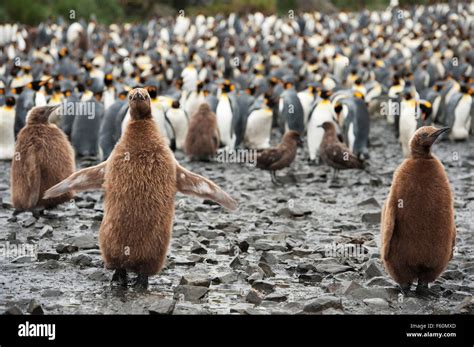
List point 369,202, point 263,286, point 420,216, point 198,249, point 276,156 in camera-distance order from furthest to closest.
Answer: point 276,156 → point 369,202 → point 198,249 → point 263,286 → point 420,216

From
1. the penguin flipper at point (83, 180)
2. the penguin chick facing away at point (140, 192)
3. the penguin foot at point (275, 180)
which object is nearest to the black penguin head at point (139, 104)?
the penguin chick facing away at point (140, 192)

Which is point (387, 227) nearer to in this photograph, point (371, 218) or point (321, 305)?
point (321, 305)

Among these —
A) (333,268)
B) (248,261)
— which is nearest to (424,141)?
(333,268)

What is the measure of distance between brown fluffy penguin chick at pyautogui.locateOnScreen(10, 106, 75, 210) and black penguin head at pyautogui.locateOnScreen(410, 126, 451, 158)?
11.4ft

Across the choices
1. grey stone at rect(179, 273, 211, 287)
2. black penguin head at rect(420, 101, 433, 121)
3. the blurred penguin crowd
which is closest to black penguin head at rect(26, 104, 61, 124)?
grey stone at rect(179, 273, 211, 287)

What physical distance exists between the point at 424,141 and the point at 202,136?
636cm

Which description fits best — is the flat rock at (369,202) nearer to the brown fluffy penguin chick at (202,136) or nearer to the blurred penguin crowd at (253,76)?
the blurred penguin crowd at (253,76)

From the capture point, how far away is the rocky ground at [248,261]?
530 cm

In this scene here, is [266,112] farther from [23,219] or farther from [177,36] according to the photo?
[177,36]

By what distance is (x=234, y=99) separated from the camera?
515 inches

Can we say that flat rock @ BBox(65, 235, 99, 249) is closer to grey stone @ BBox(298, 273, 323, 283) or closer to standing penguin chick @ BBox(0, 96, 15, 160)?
grey stone @ BBox(298, 273, 323, 283)
